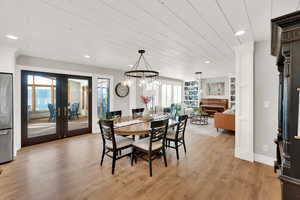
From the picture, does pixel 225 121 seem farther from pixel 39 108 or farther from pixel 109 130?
pixel 39 108

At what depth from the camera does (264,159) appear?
268 centimetres

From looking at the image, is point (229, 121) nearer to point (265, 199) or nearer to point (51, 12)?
point (265, 199)

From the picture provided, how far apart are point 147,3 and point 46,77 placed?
3.88m

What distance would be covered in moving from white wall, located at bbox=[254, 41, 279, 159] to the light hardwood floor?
0.42m

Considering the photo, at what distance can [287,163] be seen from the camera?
0.96 m

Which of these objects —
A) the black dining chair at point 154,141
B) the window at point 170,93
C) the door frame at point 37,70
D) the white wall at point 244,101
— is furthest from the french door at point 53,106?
the white wall at point 244,101

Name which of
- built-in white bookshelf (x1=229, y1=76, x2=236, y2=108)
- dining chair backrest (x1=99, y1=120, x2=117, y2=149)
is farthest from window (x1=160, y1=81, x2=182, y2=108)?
dining chair backrest (x1=99, y1=120, x2=117, y2=149)

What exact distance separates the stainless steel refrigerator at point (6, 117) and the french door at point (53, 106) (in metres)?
0.88

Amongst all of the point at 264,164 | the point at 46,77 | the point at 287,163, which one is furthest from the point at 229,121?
the point at 46,77

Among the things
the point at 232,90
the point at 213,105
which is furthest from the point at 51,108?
the point at 232,90

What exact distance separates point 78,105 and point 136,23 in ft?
12.2

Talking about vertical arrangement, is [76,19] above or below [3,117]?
above

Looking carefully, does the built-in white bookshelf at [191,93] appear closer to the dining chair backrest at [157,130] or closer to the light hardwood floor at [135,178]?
the light hardwood floor at [135,178]

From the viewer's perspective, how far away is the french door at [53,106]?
144 inches
